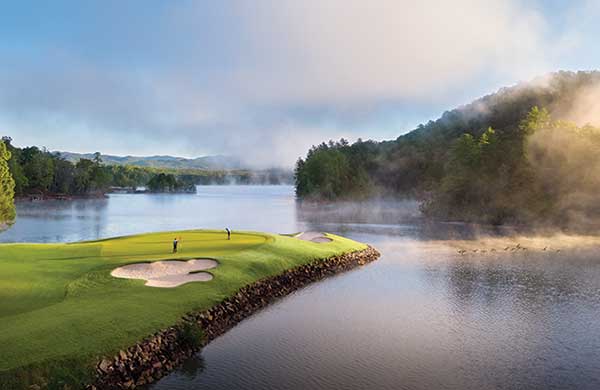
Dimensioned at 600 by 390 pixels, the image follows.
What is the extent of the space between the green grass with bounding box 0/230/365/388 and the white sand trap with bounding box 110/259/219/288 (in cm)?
74

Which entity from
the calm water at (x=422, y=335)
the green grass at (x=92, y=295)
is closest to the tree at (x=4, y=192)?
the green grass at (x=92, y=295)

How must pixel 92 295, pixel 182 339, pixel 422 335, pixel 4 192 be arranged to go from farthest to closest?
pixel 4 192 < pixel 92 295 < pixel 422 335 < pixel 182 339

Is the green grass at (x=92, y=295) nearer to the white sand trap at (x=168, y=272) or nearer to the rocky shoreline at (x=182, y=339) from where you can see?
the rocky shoreline at (x=182, y=339)

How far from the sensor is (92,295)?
21.9 m

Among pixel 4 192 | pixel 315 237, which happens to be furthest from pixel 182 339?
pixel 4 192

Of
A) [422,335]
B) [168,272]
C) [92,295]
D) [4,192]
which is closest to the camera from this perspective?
[422,335]

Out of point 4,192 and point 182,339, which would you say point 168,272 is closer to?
point 182,339

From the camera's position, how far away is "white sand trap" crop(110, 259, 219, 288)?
26200 millimetres

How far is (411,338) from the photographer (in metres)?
21.1

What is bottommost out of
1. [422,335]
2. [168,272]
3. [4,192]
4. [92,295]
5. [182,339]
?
[422,335]

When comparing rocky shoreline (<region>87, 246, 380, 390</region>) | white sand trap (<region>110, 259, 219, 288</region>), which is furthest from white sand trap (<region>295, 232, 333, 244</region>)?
white sand trap (<region>110, 259, 219, 288</region>)

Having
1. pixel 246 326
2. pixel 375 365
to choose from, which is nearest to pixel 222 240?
pixel 246 326

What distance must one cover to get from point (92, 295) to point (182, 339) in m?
5.47

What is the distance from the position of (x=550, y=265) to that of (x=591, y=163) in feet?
157
